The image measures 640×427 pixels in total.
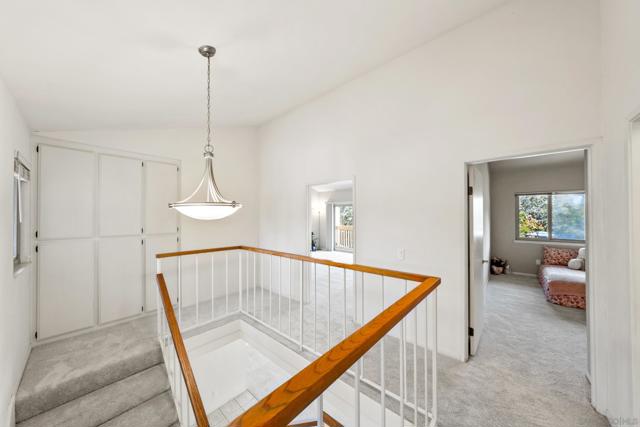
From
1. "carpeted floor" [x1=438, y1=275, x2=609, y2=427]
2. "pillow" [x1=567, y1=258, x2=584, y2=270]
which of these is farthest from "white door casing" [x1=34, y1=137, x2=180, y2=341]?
"pillow" [x1=567, y1=258, x2=584, y2=270]

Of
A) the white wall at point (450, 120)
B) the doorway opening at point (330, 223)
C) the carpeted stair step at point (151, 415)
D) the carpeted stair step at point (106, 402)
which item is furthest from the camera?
the doorway opening at point (330, 223)

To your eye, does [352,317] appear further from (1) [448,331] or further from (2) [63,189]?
(2) [63,189]

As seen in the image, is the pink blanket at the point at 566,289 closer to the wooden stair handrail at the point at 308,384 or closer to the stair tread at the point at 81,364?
the wooden stair handrail at the point at 308,384

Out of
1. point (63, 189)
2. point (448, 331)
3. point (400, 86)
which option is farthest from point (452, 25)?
point (63, 189)

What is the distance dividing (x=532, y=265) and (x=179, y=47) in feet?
24.8

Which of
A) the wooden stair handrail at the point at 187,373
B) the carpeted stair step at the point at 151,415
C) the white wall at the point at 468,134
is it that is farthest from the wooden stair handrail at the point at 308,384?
the carpeted stair step at the point at 151,415

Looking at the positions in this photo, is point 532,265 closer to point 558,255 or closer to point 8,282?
point 558,255

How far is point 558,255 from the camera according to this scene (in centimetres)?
523

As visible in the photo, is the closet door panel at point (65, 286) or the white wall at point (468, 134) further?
the closet door panel at point (65, 286)

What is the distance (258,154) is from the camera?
4.82 metres

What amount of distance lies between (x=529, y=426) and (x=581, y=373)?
3.28ft

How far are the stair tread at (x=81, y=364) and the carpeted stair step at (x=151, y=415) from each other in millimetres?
380

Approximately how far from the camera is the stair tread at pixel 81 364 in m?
2.14

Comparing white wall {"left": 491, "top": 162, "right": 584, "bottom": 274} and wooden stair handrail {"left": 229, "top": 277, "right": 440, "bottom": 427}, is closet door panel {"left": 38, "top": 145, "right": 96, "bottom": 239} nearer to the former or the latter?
wooden stair handrail {"left": 229, "top": 277, "right": 440, "bottom": 427}
